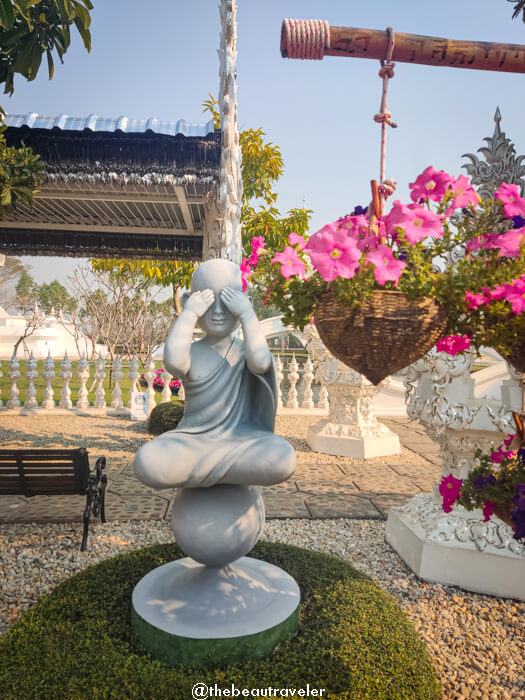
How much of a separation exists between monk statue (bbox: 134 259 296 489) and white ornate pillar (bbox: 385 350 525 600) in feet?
6.01

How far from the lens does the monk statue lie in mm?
2344

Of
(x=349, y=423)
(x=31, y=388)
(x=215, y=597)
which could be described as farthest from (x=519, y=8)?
(x=31, y=388)

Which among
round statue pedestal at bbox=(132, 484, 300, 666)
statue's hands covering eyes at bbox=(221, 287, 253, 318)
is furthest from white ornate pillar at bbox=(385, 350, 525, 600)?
statue's hands covering eyes at bbox=(221, 287, 253, 318)

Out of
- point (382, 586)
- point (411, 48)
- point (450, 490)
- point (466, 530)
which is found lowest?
point (382, 586)

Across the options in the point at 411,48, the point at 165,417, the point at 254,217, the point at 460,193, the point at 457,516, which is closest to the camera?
the point at 460,193

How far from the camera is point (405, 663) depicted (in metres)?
2.23

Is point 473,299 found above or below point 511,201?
below

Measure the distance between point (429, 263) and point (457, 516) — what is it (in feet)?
9.61

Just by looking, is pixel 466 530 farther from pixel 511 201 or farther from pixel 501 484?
pixel 511 201

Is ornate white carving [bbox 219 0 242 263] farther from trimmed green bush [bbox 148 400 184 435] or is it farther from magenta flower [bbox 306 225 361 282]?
magenta flower [bbox 306 225 361 282]

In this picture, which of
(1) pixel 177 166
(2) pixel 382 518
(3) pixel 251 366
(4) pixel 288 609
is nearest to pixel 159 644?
(4) pixel 288 609

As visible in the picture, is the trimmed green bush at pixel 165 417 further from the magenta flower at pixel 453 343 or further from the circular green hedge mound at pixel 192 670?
the magenta flower at pixel 453 343

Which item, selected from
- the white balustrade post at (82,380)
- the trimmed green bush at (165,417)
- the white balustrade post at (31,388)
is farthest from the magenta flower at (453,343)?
the white balustrade post at (31,388)

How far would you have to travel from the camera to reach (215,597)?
2.51m
